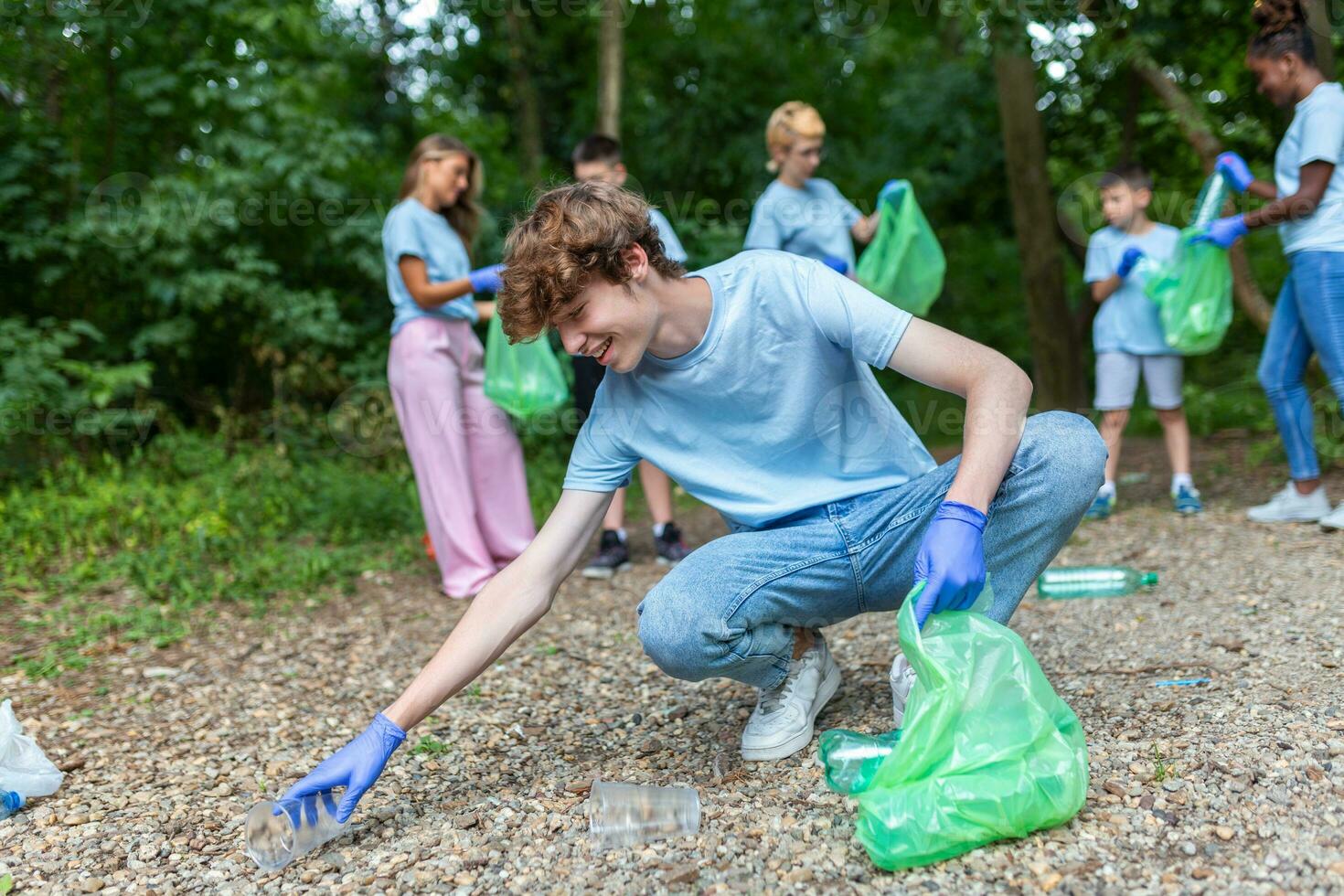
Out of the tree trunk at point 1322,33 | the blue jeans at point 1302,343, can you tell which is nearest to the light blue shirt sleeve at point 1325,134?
the blue jeans at point 1302,343

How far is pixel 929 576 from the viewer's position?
1.84 metres

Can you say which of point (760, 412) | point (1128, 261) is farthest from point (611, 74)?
point (760, 412)

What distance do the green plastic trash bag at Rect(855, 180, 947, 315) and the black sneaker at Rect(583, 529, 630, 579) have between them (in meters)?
1.46

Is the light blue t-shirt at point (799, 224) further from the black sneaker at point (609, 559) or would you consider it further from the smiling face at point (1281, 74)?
the smiling face at point (1281, 74)

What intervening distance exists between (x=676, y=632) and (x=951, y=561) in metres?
0.54

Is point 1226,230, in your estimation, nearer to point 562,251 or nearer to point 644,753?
point 644,753

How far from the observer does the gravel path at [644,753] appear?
1.83 m

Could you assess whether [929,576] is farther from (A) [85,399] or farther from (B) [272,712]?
(A) [85,399]

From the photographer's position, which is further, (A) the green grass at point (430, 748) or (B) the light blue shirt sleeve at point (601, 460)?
Answer: (A) the green grass at point (430, 748)

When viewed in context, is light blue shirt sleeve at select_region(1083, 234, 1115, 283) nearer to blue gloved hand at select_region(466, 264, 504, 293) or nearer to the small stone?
blue gloved hand at select_region(466, 264, 504, 293)

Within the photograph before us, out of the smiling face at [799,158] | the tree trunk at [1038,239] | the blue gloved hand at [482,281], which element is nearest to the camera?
the blue gloved hand at [482,281]

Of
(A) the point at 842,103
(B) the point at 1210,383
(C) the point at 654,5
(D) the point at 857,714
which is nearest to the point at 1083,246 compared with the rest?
(B) the point at 1210,383

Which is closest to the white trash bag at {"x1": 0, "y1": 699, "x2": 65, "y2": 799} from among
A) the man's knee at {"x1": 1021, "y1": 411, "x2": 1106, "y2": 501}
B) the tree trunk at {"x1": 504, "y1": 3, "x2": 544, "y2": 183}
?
the man's knee at {"x1": 1021, "y1": 411, "x2": 1106, "y2": 501}

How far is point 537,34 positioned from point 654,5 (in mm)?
1334
